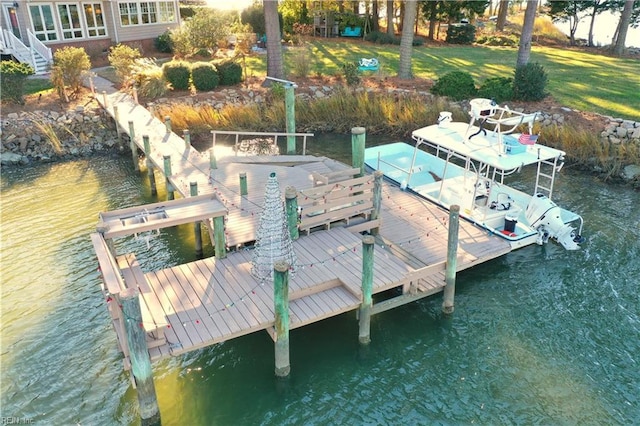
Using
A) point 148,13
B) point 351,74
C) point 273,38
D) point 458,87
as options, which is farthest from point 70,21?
point 458,87

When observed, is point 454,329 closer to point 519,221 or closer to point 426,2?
Answer: point 519,221

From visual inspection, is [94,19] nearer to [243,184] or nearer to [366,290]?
[243,184]

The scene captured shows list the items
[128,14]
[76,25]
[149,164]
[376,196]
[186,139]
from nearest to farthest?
[376,196] → [149,164] → [186,139] → [76,25] → [128,14]

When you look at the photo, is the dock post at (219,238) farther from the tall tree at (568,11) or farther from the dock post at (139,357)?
the tall tree at (568,11)

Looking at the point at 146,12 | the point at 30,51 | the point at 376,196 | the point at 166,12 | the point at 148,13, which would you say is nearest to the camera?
the point at 376,196

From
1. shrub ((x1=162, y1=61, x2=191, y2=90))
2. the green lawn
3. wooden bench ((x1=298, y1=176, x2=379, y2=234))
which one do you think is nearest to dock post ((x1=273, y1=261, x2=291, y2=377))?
wooden bench ((x1=298, y1=176, x2=379, y2=234))

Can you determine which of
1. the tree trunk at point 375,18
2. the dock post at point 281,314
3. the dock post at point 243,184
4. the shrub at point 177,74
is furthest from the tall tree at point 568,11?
the dock post at point 281,314

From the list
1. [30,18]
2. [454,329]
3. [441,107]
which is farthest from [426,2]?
[454,329]
